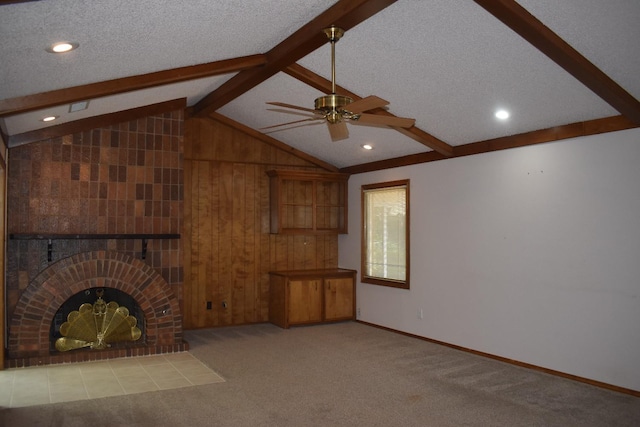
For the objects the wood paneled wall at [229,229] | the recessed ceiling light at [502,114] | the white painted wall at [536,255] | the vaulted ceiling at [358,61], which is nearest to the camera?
the vaulted ceiling at [358,61]

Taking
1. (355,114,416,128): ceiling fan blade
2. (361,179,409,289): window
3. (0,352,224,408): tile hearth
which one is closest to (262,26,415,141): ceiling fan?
(355,114,416,128): ceiling fan blade

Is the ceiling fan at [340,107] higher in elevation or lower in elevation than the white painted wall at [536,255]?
higher

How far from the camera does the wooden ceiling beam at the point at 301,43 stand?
3.51 metres

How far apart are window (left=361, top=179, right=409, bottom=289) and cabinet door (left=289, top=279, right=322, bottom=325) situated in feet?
2.41

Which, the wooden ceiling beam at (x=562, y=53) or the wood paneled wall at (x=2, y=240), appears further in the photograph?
the wood paneled wall at (x=2, y=240)

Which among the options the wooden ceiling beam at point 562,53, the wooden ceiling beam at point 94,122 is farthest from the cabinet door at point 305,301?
the wooden ceiling beam at point 562,53

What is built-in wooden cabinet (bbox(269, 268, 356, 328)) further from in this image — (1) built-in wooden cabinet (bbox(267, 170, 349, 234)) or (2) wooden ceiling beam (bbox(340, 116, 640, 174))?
(2) wooden ceiling beam (bbox(340, 116, 640, 174))

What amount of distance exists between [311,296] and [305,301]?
116 millimetres

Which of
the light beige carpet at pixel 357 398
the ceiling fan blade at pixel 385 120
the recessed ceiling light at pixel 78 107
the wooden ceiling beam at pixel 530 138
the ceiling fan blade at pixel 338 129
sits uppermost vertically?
the recessed ceiling light at pixel 78 107

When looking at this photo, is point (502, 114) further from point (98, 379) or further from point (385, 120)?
point (98, 379)

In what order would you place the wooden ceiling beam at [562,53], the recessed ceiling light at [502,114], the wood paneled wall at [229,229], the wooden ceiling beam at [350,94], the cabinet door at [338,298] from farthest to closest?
the cabinet door at [338,298] < the wood paneled wall at [229,229] < the wooden ceiling beam at [350,94] < the recessed ceiling light at [502,114] < the wooden ceiling beam at [562,53]

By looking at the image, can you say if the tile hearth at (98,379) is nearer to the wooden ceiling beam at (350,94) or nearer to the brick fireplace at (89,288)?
the brick fireplace at (89,288)

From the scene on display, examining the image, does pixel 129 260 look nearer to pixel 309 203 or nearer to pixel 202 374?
pixel 202 374

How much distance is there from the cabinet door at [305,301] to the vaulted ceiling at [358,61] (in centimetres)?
257
